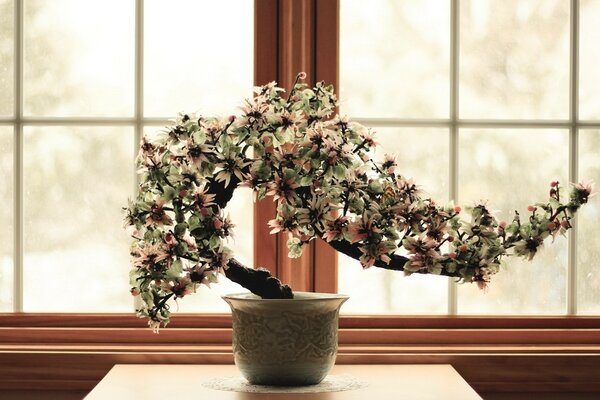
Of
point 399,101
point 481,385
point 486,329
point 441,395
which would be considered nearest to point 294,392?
point 441,395

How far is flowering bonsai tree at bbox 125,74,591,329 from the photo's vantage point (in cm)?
189

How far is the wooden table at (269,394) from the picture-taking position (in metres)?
1.94

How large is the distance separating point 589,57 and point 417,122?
484mm

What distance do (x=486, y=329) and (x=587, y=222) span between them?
→ 15.4 inches

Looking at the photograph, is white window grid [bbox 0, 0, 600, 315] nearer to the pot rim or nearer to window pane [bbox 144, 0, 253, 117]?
window pane [bbox 144, 0, 253, 117]

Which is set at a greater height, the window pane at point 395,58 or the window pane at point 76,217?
the window pane at point 395,58

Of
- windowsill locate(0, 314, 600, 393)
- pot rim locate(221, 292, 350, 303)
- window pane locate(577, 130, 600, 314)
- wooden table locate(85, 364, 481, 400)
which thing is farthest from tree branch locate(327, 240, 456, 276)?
window pane locate(577, 130, 600, 314)

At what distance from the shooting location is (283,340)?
80.3 inches

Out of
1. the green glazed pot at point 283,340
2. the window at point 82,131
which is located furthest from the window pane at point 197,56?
the green glazed pot at point 283,340

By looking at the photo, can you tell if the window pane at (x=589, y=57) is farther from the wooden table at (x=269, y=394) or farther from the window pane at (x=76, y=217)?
the window pane at (x=76, y=217)

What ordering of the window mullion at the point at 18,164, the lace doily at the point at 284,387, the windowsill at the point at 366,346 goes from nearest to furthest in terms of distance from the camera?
the lace doily at the point at 284,387, the windowsill at the point at 366,346, the window mullion at the point at 18,164

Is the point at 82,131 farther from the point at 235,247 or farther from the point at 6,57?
the point at 235,247

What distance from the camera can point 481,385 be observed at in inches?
94.7

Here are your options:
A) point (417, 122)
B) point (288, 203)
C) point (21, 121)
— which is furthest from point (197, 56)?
point (288, 203)
